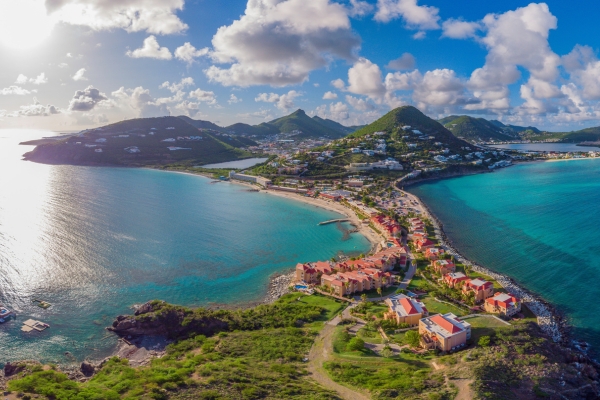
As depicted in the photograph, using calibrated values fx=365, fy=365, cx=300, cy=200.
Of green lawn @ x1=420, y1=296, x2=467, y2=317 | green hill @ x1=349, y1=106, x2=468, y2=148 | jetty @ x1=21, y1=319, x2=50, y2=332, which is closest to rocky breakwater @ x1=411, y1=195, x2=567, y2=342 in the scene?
green lawn @ x1=420, y1=296, x2=467, y2=317

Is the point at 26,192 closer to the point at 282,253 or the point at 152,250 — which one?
the point at 152,250

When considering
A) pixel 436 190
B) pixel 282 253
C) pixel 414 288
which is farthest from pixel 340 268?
pixel 436 190

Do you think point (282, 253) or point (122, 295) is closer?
point (122, 295)

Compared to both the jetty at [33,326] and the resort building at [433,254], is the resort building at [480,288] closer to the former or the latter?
the resort building at [433,254]

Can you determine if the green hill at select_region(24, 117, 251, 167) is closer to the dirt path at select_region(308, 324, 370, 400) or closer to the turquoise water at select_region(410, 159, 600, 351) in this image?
the turquoise water at select_region(410, 159, 600, 351)

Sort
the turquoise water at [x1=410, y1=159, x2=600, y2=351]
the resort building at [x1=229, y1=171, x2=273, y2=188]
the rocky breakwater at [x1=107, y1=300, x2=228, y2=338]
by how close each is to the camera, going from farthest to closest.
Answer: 1. the resort building at [x1=229, y1=171, x2=273, y2=188]
2. the turquoise water at [x1=410, y1=159, x2=600, y2=351]
3. the rocky breakwater at [x1=107, y1=300, x2=228, y2=338]

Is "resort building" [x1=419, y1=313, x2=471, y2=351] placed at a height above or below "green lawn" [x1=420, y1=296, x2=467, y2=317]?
above
